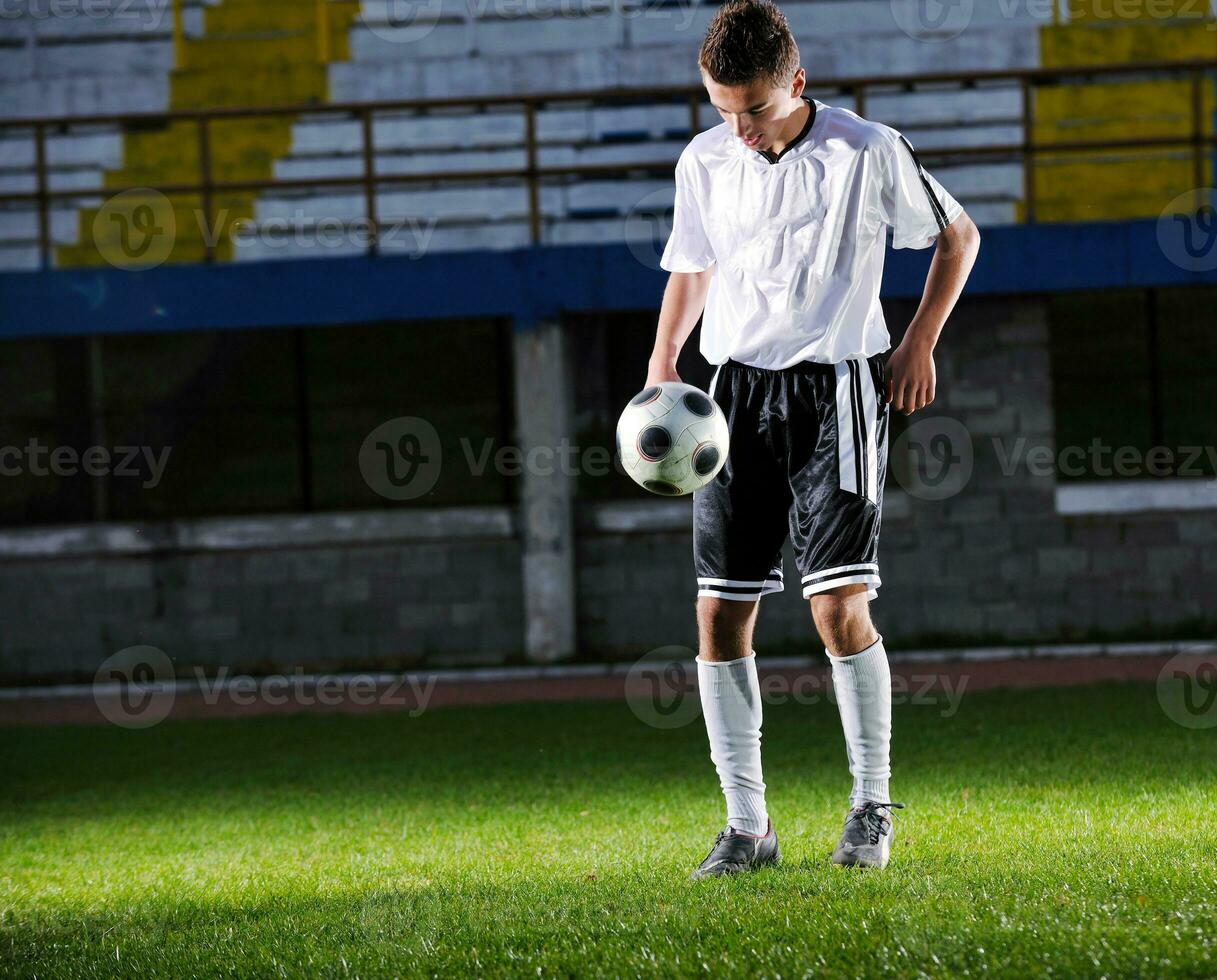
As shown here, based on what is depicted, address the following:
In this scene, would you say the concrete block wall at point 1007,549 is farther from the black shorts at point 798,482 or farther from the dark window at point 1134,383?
the black shorts at point 798,482

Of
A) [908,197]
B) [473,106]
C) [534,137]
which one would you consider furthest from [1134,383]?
[908,197]

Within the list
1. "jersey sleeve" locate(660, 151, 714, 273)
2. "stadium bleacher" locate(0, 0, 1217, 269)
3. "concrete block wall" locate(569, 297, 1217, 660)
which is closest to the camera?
"jersey sleeve" locate(660, 151, 714, 273)

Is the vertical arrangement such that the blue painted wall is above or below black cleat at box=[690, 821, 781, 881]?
above

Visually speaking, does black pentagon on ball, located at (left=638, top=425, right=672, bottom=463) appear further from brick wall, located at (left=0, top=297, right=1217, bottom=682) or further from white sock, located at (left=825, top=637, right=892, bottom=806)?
brick wall, located at (left=0, top=297, right=1217, bottom=682)

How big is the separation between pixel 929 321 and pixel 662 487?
0.91m

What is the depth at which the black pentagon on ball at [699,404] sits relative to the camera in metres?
4.12

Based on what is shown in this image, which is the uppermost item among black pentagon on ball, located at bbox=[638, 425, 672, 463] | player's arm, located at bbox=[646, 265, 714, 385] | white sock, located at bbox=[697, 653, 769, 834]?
player's arm, located at bbox=[646, 265, 714, 385]

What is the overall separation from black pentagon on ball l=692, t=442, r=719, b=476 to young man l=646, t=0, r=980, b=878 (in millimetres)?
118

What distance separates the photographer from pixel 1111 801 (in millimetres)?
5363

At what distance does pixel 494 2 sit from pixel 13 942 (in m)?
13.1

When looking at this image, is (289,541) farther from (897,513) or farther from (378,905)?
(378,905)

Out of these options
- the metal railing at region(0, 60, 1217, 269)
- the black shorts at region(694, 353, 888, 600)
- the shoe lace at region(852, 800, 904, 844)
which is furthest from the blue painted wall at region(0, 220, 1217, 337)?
the shoe lace at region(852, 800, 904, 844)

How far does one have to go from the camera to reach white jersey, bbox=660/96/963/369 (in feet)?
13.6

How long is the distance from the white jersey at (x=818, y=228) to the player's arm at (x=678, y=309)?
240 mm
